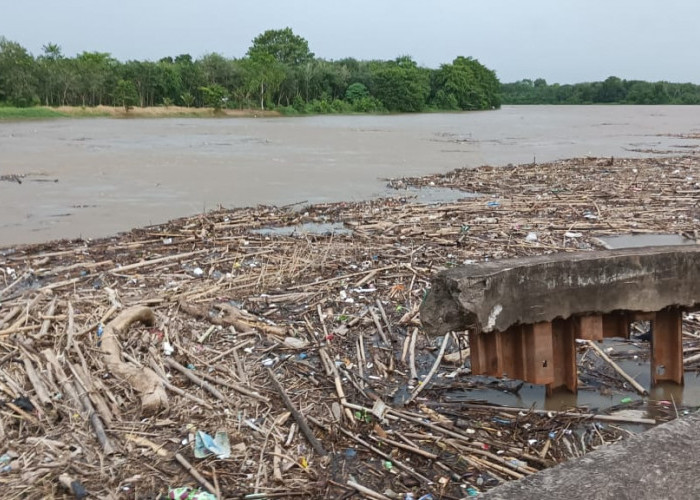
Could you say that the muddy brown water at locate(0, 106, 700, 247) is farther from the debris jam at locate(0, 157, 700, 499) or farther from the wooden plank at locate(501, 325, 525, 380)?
the wooden plank at locate(501, 325, 525, 380)

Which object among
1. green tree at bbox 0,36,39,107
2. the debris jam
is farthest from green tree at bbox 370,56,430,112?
the debris jam

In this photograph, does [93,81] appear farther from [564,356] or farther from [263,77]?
[564,356]

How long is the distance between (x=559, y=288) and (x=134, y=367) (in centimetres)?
296

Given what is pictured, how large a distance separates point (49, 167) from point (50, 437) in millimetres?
18264

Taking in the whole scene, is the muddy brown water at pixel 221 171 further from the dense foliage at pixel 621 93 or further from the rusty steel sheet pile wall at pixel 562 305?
the dense foliage at pixel 621 93

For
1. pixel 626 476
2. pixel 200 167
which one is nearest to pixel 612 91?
pixel 200 167

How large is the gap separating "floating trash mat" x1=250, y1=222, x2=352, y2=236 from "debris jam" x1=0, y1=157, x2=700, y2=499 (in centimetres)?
109

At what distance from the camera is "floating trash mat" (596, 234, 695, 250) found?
923 centimetres

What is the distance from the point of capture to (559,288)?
14.8 ft

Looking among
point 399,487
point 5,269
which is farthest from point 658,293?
point 5,269

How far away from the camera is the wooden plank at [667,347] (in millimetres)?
4809

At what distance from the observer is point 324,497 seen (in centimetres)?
347

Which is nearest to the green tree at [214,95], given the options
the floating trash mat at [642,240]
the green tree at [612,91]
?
the floating trash mat at [642,240]

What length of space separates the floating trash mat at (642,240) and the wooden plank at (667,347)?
440 centimetres
